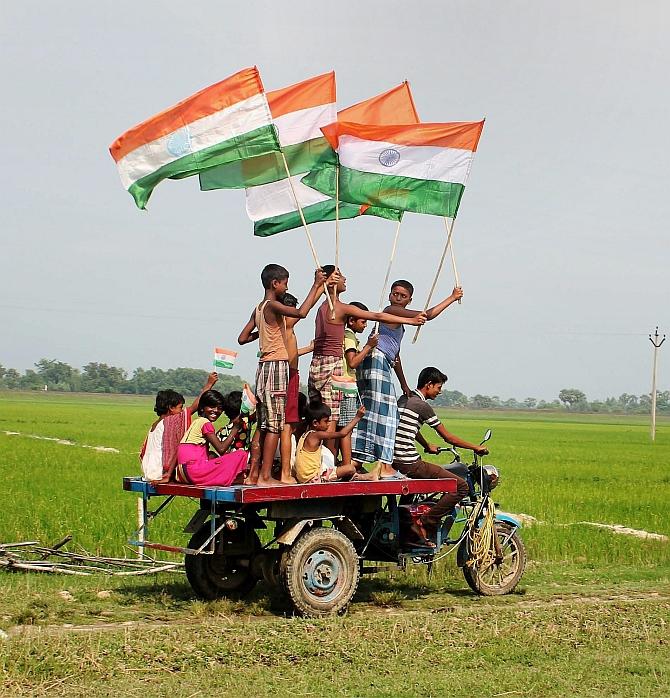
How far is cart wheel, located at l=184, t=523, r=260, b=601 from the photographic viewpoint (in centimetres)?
891

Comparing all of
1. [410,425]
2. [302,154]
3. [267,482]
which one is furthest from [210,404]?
[302,154]

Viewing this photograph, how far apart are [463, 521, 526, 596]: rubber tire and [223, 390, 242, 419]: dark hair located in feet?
8.23

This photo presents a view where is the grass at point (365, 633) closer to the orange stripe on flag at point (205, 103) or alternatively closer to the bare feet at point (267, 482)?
the bare feet at point (267, 482)

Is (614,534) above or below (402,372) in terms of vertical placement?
below

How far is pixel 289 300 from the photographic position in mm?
8781

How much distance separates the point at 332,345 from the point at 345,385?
0.63 m

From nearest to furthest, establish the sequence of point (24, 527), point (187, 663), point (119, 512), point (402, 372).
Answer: point (187, 663), point (402, 372), point (24, 527), point (119, 512)

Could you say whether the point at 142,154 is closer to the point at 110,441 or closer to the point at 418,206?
the point at 418,206

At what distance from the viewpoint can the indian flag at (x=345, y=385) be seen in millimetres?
8438

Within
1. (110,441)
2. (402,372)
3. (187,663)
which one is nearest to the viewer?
(187,663)

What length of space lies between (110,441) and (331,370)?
32.3 meters

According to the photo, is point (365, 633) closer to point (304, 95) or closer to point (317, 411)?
point (317, 411)

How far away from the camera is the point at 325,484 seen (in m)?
8.26

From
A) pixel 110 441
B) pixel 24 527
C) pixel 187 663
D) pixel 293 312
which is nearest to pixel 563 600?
pixel 293 312
